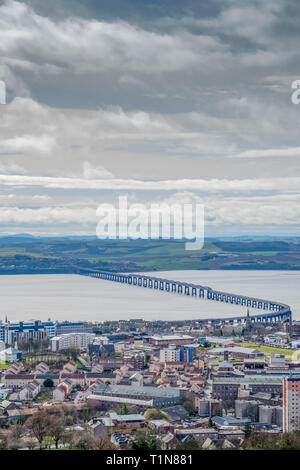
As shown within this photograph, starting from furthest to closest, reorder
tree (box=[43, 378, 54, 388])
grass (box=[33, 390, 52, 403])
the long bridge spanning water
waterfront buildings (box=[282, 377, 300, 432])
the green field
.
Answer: the green field, the long bridge spanning water, tree (box=[43, 378, 54, 388]), grass (box=[33, 390, 52, 403]), waterfront buildings (box=[282, 377, 300, 432])

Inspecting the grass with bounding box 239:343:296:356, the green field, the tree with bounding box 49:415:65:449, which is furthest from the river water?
the tree with bounding box 49:415:65:449

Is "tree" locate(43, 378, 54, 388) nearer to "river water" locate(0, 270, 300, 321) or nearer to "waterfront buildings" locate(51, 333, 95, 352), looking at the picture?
"waterfront buildings" locate(51, 333, 95, 352)

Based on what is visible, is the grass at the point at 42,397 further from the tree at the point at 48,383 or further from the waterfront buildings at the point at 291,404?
the waterfront buildings at the point at 291,404

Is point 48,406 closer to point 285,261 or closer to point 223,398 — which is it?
point 223,398

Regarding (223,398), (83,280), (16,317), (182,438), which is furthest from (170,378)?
(83,280)

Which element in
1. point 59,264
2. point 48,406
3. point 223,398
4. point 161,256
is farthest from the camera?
point 161,256

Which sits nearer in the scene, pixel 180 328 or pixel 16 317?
pixel 180 328

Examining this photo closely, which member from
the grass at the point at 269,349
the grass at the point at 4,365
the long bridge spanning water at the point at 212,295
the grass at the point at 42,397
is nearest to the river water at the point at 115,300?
the long bridge spanning water at the point at 212,295
